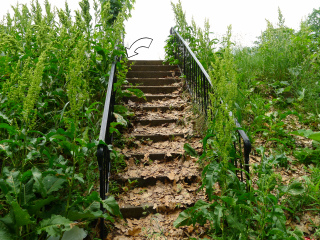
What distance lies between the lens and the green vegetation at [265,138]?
2.20m

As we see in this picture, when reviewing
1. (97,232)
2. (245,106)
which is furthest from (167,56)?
(97,232)

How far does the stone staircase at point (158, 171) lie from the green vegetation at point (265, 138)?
1.07 ft

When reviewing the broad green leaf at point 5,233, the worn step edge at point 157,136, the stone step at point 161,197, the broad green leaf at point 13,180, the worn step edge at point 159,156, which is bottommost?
the stone step at point 161,197

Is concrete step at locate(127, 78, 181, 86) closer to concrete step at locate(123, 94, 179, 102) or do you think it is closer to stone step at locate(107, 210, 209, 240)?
concrete step at locate(123, 94, 179, 102)

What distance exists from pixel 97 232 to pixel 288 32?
6.21 metres

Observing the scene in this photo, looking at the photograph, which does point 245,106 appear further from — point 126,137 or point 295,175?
point 126,137

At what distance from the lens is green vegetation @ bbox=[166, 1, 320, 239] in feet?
7.22

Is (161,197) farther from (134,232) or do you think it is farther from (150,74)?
(150,74)

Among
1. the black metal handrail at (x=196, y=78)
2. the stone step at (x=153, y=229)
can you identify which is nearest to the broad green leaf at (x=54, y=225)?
the stone step at (x=153, y=229)

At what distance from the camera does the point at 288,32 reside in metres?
6.05

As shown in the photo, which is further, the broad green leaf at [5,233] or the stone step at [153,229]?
the stone step at [153,229]

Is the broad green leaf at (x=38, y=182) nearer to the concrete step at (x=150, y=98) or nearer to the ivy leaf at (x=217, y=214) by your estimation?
the ivy leaf at (x=217, y=214)

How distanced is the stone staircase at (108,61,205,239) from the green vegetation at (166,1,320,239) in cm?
33

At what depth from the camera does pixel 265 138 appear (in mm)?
4090
